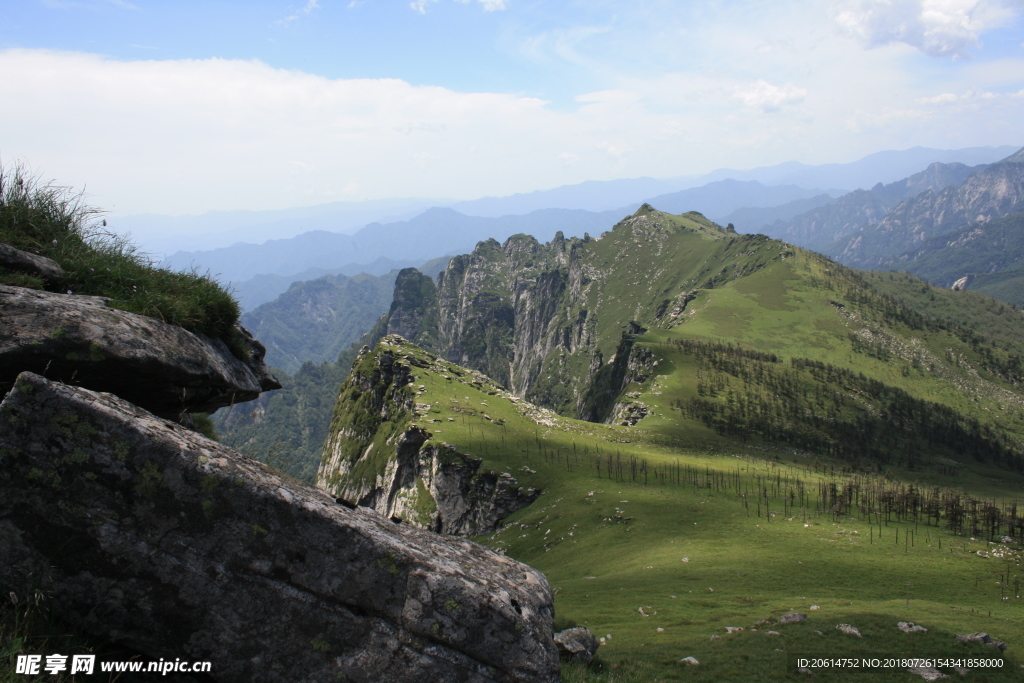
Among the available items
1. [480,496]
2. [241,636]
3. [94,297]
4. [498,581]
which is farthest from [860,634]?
[480,496]

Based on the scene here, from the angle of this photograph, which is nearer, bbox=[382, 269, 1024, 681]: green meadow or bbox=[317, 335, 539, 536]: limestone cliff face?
bbox=[382, 269, 1024, 681]: green meadow

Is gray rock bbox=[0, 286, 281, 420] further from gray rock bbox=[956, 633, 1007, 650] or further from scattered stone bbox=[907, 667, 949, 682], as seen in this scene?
gray rock bbox=[956, 633, 1007, 650]

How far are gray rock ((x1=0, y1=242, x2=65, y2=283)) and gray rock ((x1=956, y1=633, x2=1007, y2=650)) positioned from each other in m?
35.6

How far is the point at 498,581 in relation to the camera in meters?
11.1

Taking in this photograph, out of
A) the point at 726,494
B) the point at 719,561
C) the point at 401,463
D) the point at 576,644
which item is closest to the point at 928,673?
the point at 576,644

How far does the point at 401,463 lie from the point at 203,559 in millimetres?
99685

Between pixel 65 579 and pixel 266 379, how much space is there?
30.5 feet

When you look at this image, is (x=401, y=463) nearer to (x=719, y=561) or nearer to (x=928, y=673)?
(x=719, y=561)

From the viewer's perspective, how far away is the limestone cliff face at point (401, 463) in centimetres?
8212

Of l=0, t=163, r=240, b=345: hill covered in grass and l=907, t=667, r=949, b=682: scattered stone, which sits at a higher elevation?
l=0, t=163, r=240, b=345: hill covered in grass

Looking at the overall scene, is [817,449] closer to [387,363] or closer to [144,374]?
[387,363]

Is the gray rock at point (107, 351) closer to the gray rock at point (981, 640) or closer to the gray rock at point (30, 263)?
the gray rock at point (30, 263)

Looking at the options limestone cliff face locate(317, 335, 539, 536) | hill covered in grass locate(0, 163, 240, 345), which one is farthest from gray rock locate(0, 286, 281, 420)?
limestone cliff face locate(317, 335, 539, 536)

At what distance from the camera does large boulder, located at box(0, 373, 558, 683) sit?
26.0ft
